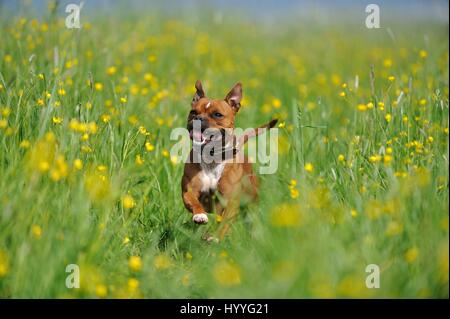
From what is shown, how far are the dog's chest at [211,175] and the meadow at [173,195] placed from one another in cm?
26

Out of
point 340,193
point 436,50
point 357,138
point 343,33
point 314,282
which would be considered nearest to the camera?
point 314,282

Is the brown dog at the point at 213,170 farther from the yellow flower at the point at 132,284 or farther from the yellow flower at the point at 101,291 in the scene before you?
the yellow flower at the point at 101,291

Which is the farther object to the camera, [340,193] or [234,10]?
[234,10]

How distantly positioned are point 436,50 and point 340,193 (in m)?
4.43

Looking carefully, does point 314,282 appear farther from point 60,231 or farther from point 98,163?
point 98,163

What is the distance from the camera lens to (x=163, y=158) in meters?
5.82

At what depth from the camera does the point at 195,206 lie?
4754 mm

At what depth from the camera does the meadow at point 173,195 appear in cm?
337

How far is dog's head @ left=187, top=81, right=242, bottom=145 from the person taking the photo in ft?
15.9

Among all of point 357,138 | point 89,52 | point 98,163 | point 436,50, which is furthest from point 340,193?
point 436,50

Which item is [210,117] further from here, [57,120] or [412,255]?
[412,255]

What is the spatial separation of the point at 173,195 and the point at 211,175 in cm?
67

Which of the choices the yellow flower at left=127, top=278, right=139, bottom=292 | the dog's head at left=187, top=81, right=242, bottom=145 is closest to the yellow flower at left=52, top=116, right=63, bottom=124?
the dog's head at left=187, top=81, right=242, bottom=145

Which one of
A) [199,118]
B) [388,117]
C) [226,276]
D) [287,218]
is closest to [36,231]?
[226,276]
